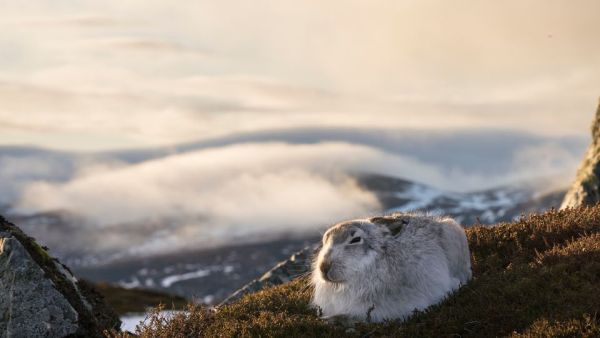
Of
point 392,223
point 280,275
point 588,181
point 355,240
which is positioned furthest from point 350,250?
point 588,181

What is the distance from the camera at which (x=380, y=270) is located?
12.2 m

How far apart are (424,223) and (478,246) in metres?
3.51

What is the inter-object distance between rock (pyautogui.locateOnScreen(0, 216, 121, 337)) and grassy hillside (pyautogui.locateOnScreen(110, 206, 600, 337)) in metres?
1.91

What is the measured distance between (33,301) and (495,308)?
9059 millimetres

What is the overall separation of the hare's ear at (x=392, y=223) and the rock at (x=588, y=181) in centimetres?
1337

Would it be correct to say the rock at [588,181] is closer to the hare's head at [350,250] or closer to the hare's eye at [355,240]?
the hare's head at [350,250]

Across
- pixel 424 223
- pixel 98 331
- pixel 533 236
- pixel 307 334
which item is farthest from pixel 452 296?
pixel 98 331

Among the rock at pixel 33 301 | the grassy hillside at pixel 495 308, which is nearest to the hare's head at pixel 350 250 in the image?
the grassy hillside at pixel 495 308

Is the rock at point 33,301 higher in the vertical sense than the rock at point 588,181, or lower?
lower

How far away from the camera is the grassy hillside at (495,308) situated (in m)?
11.1

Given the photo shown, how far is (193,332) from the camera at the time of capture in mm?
13008

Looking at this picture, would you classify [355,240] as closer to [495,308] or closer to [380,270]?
[380,270]

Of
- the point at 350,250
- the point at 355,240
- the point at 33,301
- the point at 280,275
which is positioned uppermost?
the point at 355,240

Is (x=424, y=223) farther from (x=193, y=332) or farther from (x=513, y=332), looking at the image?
(x=193, y=332)
